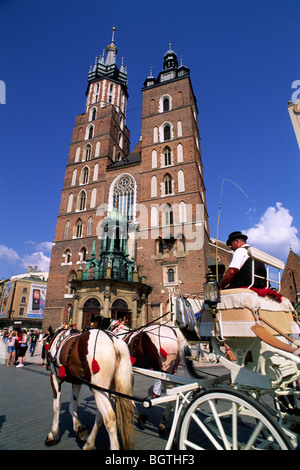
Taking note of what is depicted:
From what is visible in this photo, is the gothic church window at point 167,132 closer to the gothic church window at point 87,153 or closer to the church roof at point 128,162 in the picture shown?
the church roof at point 128,162

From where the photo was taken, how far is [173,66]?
31031mm

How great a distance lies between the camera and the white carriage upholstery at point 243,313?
2.67m

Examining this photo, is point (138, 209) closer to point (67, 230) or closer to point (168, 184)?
point (168, 184)

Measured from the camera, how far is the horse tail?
10.0 ft

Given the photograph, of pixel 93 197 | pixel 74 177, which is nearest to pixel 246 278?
pixel 93 197

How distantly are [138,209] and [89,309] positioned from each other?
10520 mm

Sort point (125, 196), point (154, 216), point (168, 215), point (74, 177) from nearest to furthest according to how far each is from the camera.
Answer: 1. point (168, 215)
2. point (154, 216)
3. point (125, 196)
4. point (74, 177)

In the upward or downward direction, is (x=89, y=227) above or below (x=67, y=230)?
below

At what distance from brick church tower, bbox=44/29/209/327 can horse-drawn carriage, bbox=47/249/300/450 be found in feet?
48.3

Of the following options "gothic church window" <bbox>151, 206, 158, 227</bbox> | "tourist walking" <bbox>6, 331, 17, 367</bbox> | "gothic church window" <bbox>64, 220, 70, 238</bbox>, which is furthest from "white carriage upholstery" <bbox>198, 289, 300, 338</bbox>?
"gothic church window" <bbox>64, 220, 70, 238</bbox>

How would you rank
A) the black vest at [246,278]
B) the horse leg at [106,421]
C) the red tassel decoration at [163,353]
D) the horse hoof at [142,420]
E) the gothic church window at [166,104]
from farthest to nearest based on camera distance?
the gothic church window at [166,104]
the red tassel decoration at [163,353]
the horse hoof at [142,420]
the black vest at [246,278]
the horse leg at [106,421]

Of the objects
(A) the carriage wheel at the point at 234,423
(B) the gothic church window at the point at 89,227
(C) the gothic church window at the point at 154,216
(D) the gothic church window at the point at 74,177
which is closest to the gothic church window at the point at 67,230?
(B) the gothic church window at the point at 89,227

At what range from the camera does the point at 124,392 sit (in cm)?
339

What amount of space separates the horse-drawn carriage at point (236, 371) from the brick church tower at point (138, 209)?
14.7 m
